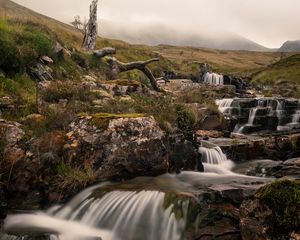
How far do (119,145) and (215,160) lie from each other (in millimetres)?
5710

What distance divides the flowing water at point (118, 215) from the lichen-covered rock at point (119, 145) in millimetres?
681

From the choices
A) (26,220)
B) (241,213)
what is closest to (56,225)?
(26,220)

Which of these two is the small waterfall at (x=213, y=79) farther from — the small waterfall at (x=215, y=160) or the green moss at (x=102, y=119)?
the green moss at (x=102, y=119)

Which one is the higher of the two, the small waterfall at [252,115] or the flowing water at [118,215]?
the small waterfall at [252,115]

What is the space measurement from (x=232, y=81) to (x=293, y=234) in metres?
48.1

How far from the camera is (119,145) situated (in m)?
14.4

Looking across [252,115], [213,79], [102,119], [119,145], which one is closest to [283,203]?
[119,145]

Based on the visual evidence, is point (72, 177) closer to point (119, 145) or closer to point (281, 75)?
point (119, 145)

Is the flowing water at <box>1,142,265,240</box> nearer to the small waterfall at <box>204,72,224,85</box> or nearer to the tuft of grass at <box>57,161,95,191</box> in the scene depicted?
the tuft of grass at <box>57,161,95,191</box>

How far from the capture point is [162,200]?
11742 mm

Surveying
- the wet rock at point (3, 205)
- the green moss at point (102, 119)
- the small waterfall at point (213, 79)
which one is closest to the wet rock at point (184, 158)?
the green moss at point (102, 119)

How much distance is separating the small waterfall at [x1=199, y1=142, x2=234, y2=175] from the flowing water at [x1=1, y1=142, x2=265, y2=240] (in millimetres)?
3658

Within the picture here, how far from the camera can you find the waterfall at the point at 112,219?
10.8 m

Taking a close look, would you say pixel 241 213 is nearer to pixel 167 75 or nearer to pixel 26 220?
pixel 26 220
